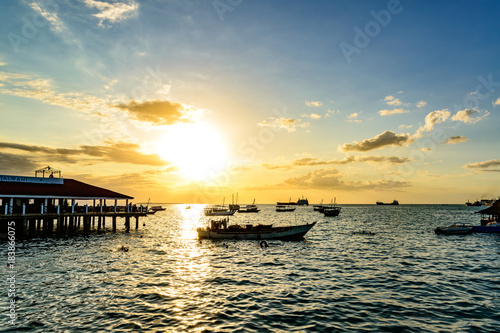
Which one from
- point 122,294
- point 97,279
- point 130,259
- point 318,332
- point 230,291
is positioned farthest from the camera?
point 130,259

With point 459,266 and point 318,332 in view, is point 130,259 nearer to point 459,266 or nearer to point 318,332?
point 318,332

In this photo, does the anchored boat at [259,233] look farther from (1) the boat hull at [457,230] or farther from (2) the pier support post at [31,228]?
(1) the boat hull at [457,230]

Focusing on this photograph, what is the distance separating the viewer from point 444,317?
15.3 metres

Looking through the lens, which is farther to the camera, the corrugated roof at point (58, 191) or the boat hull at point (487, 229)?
the boat hull at point (487, 229)

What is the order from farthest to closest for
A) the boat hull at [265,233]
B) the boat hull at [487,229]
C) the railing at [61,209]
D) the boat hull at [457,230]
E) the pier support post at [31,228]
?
1. the boat hull at [457,230]
2. the boat hull at [487,229]
3. the pier support post at [31,228]
4. the boat hull at [265,233]
5. the railing at [61,209]

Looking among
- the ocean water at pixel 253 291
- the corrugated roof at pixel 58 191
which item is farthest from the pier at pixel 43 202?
the ocean water at pixel 253 291

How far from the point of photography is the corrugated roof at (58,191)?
42.3 metres

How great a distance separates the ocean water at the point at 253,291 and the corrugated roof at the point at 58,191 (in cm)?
1188

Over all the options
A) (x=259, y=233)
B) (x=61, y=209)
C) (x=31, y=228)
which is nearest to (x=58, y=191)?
(x=61, y=209)

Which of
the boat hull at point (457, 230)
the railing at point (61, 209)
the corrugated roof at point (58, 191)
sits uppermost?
the corrugated roof at point (58, 191)

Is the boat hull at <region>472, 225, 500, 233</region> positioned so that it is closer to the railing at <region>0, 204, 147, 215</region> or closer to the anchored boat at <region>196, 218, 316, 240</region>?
the anchored boat at <region>196, 218, 316, 240</region>

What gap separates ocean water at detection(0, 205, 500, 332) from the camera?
1432 cm

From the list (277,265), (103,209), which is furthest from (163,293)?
(103,209)

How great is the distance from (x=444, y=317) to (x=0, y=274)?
29198 mm
